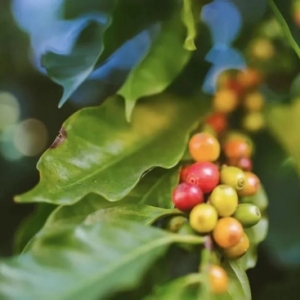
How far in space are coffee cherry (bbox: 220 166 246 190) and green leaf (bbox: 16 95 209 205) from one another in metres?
0.04

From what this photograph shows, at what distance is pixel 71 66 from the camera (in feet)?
1.69

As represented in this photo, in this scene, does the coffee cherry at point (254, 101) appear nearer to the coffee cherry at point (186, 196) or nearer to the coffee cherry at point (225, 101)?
the coffee cherry at point (225, 101)

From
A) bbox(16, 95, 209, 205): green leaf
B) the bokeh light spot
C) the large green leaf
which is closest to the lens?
the large green leaf

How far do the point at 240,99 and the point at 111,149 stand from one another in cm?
13

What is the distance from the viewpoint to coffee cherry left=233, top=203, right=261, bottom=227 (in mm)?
440

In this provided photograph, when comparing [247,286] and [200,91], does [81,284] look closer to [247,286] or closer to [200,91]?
[247,286]

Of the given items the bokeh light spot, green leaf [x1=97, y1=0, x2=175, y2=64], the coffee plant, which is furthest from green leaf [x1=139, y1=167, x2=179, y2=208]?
the bokeh light spot

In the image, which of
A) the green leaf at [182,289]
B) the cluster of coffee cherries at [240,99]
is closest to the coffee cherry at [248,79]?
the cluster of coffee cherries at [240,99]

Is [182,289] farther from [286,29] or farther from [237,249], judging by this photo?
[286,29]

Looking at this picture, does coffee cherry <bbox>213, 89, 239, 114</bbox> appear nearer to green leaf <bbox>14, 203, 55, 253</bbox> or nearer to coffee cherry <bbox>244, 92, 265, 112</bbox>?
coffee cherry <bbox>244, 92, 265, 112</bbox>

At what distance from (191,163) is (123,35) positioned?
0.12 m

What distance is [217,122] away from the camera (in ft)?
1.79

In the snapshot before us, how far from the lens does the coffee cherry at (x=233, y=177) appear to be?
0.46 metres

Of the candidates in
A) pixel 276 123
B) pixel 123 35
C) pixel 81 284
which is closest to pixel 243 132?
pixel 276 123
